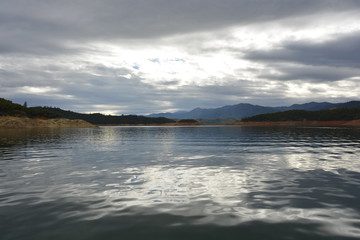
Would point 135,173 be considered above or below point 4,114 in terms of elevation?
below

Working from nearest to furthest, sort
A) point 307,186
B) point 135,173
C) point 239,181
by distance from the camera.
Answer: point 307,186
point 239,181
point 135,173

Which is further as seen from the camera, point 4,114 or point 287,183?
point 4,114

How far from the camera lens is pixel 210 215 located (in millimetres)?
10641

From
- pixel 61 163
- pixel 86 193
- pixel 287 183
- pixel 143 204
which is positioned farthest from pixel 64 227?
pixel 61 163

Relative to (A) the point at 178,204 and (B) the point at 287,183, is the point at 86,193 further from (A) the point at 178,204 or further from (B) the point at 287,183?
(B) the point at 287,183

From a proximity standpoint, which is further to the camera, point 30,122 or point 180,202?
point 30,122

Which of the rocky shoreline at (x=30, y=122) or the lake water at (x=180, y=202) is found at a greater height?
the rocky shoreline at (x=30, y=122)

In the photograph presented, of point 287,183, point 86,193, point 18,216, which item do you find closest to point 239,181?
point 287,183

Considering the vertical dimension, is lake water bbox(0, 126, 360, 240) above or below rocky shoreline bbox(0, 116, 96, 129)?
below

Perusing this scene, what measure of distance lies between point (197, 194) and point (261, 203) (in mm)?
3497

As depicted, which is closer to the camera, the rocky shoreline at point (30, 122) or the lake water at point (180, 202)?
the lake water at point (180, 202)

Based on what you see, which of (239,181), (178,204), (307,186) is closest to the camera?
(178,204)

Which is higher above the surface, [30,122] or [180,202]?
[30,122]

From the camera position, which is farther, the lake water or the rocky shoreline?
the rocky shoreline
